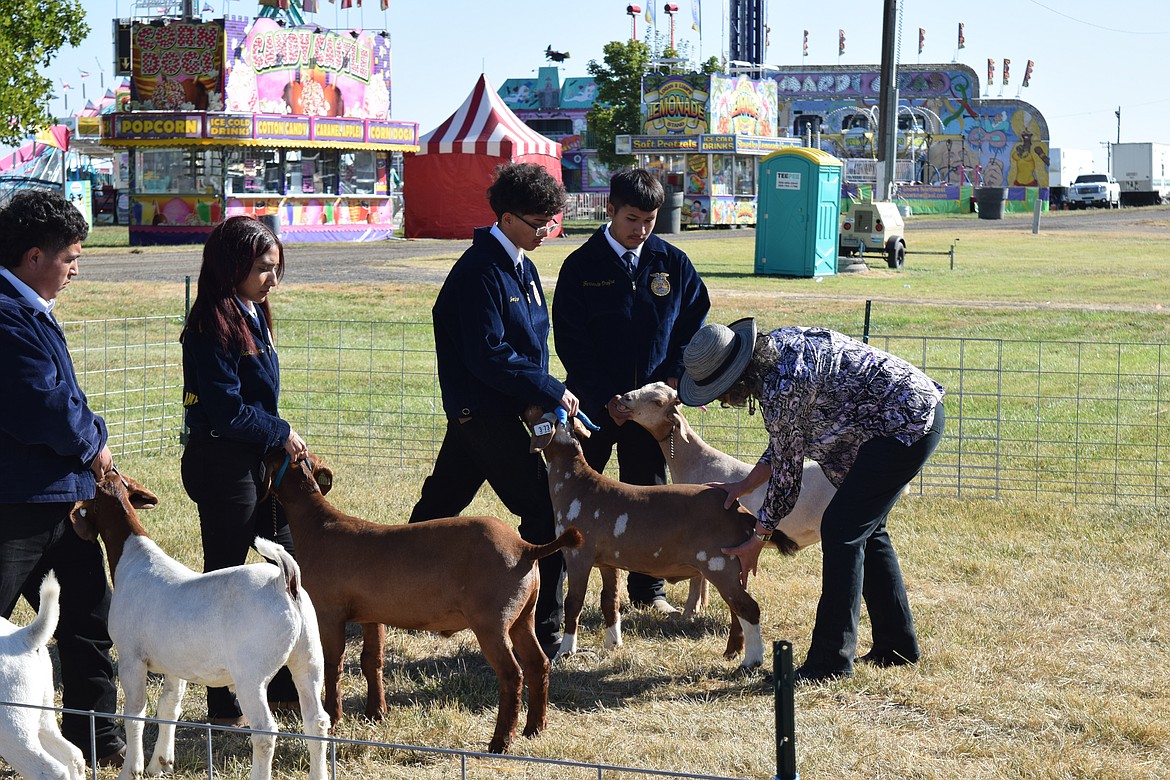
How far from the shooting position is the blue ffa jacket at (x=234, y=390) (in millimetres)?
4566

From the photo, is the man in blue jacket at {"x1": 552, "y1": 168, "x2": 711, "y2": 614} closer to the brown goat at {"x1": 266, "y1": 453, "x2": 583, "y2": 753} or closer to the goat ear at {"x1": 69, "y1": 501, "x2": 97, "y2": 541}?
the brown goat at {"x1": 266, "y1": 453, "x2": 583, "y2": 753}

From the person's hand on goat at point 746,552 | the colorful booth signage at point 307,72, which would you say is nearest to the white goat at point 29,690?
the person's hand on goat at point 746,552

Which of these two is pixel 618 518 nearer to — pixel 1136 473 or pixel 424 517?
pixel 424 517

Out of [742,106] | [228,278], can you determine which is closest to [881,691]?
[228,278]

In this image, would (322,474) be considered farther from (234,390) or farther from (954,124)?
(954,124)

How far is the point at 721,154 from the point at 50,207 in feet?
143

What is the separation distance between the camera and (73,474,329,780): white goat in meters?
3.98

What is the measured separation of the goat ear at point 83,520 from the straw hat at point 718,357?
7.90ft

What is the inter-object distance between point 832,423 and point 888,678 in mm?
1186

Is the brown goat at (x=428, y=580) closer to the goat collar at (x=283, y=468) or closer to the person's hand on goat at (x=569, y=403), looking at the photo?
the goat collar at (x=283, y=468)

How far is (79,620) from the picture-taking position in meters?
4.43

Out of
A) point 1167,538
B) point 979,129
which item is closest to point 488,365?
point 1167,538

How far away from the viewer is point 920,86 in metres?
76.9

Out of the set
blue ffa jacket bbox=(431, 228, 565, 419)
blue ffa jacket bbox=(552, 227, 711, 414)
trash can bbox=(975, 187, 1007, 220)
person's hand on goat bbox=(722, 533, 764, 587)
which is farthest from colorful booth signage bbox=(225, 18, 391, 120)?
person's hand on goat bbox=(722, 533, 764, 587)
